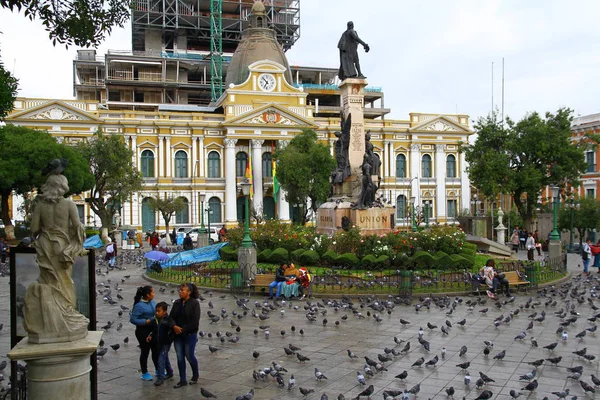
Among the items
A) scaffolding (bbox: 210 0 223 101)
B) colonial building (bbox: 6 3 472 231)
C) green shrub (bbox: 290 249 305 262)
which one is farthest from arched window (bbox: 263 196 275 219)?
green shrub (bbox: 290 249 305 262)

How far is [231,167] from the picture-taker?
166ft

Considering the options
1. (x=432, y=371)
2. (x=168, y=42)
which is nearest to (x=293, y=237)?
(x=432, y=371)

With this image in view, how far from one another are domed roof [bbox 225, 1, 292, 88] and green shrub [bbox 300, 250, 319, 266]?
129 ft

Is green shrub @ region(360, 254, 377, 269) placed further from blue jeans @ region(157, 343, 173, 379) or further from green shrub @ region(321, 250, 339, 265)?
blue jeans @ region(157, 343, 173, 379)

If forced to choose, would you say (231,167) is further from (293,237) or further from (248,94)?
(293,237)

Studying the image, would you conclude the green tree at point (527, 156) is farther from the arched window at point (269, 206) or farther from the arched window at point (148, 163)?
the arched window at point (148, 163)

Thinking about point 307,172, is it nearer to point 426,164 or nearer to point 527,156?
point 527,156

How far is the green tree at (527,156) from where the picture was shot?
33594mm

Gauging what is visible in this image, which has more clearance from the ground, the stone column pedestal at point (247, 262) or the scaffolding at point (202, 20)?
the scaffolding at point (202, 20)

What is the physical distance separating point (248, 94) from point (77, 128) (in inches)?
597

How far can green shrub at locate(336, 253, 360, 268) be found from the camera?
59.7 feet

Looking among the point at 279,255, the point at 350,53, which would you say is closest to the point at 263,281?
the point at 279,255

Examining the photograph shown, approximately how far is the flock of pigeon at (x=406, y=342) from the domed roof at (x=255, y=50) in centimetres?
4331

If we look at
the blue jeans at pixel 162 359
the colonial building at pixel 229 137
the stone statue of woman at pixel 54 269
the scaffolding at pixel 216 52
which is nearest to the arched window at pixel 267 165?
the colonial building at pixel 229 137
